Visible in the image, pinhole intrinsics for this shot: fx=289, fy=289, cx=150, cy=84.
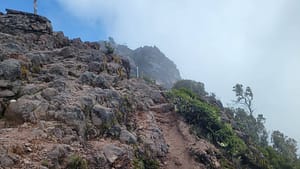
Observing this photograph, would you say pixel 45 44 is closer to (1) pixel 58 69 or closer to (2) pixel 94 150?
(1) pixel 58 69

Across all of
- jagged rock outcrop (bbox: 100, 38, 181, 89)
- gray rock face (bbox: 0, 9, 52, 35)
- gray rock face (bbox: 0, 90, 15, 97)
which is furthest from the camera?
jagged rock outcrop (bbox: 100, 38, 181, 89)

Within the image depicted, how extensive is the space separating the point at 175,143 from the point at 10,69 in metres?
9.28

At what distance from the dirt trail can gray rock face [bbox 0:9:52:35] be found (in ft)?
34.7

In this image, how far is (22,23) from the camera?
2072cm

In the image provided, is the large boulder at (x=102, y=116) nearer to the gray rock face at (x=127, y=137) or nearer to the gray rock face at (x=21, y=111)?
the gray rock face at (x=127, y=137)

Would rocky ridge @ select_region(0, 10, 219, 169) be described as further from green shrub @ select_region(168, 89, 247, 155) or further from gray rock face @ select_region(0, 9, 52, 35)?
green shrub @ select_region(168, 89, 247, 155)

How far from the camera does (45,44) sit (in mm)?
20016

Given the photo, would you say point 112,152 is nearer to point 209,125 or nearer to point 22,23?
point 209,125

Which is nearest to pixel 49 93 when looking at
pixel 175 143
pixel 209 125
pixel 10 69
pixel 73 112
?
pixel 73 112

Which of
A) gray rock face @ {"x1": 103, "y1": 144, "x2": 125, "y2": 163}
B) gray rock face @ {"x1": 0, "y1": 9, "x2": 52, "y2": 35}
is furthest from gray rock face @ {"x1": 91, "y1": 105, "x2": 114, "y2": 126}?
gray rock face @ {"x1": 0, "y1": 9, "x2": 52, "y2": 35}

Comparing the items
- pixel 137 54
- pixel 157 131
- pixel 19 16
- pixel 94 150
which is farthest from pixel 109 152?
pixel 137 54

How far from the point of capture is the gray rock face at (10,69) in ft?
43.1

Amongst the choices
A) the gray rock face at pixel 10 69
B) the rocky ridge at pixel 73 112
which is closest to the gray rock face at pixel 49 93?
the rocky ridge at pixel 73 112

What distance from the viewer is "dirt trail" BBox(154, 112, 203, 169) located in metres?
14.5
